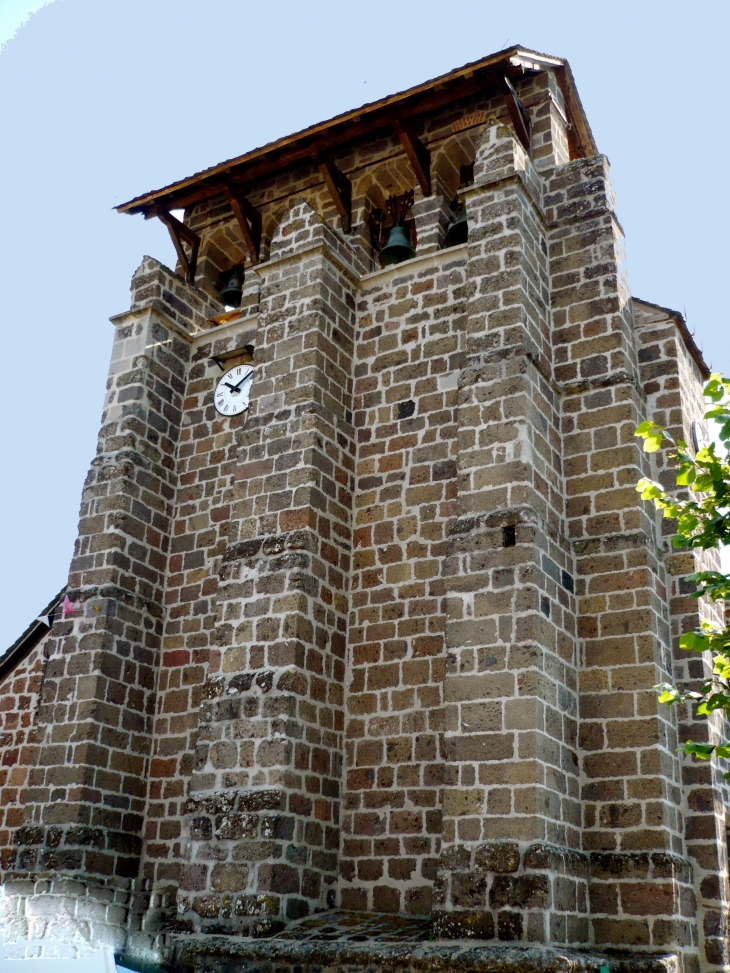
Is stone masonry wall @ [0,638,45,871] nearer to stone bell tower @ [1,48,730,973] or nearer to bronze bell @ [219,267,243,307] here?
stone bell tower @ [1,48,730,973]

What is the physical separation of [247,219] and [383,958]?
31.5ft

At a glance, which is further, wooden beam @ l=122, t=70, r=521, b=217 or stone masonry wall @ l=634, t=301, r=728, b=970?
wooden beam @ l=122, t=70, r=521, b=217

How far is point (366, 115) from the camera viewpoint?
12469 millimetres

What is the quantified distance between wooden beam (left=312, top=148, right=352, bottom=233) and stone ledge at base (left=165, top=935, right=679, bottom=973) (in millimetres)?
8349

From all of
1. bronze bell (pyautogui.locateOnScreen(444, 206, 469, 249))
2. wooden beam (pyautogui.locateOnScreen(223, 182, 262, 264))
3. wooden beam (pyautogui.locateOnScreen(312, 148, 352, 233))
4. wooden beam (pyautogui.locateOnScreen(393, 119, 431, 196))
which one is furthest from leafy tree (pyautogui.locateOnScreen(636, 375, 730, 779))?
wooden beam (pyautogui.locateOnScreen(223, 182, 262, 264))

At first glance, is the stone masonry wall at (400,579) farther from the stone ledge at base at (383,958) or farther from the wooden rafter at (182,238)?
the wooden rafter at (182,238)

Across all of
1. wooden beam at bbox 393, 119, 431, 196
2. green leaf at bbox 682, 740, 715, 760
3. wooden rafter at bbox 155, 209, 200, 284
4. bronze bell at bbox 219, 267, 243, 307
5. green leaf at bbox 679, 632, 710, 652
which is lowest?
green leaf at bbox 682, 740, 715, 760

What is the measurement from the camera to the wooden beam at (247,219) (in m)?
13.7

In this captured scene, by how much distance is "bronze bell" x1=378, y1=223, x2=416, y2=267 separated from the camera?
12.0 m

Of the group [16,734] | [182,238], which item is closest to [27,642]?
[16,734]

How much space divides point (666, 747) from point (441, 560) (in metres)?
2.57

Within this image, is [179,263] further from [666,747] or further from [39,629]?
[666,747]

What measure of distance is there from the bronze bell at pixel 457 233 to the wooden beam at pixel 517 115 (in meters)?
1.11

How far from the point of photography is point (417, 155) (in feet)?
39.9
